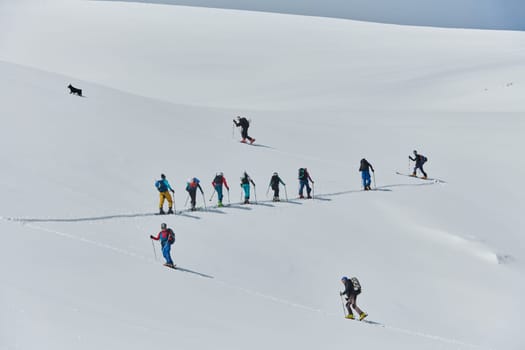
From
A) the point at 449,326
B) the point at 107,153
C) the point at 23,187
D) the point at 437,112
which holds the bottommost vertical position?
the point at 449,326

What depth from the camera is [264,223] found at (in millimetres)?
17422

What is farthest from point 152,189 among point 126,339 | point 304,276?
point 126,339

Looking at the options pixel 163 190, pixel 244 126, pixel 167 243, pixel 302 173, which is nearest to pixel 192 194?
pixel 163 190

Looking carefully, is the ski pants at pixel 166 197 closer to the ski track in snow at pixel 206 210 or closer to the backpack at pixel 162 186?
the backpack at pixel 162 186

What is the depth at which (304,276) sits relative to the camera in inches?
584

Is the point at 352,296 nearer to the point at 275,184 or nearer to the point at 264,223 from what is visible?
the point at 264,223

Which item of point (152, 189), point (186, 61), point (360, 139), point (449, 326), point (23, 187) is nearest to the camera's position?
point (449, 326)

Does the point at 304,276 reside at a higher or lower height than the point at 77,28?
lower

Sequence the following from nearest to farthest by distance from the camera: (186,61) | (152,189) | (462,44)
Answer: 1. (152,189)
2. (186,61)
3. (462,44)

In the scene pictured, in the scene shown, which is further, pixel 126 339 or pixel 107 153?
pixel 107 153

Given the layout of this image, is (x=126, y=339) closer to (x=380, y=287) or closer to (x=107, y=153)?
(x=380, y=287)

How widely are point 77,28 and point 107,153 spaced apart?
1797 inches

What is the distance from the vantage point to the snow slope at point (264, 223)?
1047cm

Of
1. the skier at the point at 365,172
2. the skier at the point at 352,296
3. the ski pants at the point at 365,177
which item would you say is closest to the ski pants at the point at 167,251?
the skier at the point at 352,296
